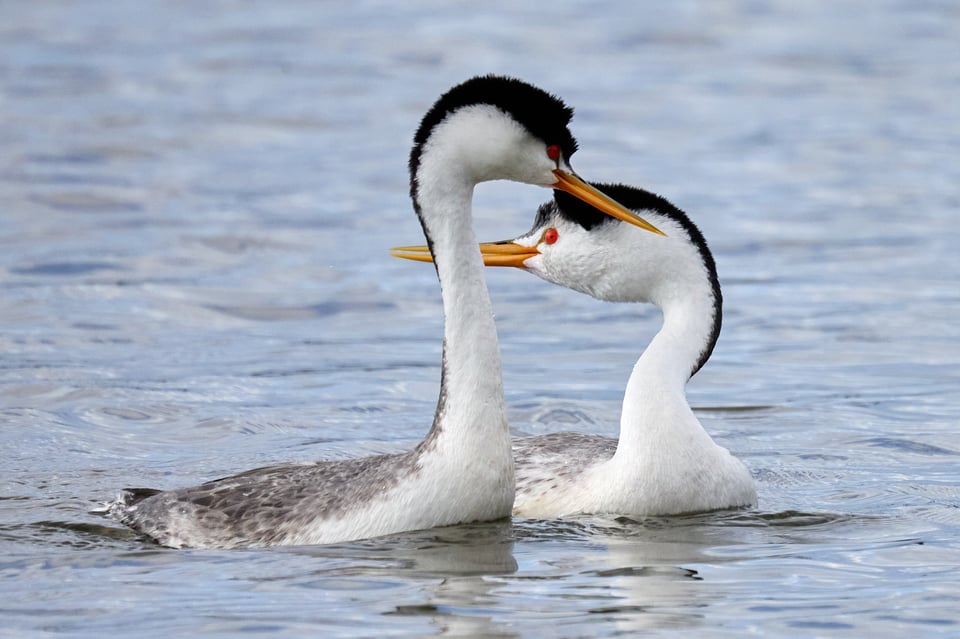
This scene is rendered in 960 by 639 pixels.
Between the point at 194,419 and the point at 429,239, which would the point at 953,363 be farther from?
the point at 429,239

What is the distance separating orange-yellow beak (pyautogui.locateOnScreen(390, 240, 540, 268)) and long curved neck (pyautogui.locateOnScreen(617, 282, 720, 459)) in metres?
0.88

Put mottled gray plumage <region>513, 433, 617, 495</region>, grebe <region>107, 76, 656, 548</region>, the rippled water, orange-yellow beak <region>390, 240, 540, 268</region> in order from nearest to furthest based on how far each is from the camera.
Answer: the rippled water → grebe <region>107, 76, 656, 548</region> → mottled gray plumage <region>513, 433, 617, 495</region> → orange-yellow beak <region>390, 240, 540, 268</region>

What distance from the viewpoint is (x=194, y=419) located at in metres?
12.0

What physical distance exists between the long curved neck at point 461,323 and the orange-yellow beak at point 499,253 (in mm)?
1569

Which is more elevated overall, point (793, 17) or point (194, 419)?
point (793, 17)

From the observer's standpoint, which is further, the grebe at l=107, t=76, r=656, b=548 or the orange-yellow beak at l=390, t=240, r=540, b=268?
the orange-yellow beak at l=390, t=240, r=540, b=268

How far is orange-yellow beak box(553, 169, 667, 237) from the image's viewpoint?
841cm

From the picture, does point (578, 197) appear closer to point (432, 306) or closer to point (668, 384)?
point (668, 384)

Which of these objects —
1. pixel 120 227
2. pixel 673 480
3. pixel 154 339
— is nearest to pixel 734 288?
pixel 154 339

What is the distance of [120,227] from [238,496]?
411 inches

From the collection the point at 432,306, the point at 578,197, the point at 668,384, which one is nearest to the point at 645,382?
the point at 668,384

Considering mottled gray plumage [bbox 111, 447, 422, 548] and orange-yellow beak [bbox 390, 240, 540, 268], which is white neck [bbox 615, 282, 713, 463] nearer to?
orange-yellow beak [bbox 390, 240, 540, 268]

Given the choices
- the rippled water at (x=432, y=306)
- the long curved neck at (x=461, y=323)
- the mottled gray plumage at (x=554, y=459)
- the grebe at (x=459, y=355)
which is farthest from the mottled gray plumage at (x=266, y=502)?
the mottled gray plumage at (x=554, y=459)

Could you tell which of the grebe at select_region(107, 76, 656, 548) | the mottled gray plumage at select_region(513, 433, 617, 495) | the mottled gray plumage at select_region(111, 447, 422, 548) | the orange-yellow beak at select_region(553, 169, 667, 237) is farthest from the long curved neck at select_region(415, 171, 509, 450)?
the mottled gray plumage at select_region(513, 433, 617, 495)
